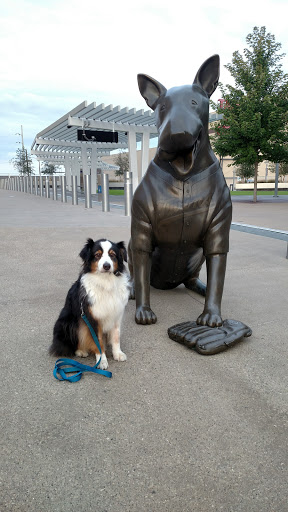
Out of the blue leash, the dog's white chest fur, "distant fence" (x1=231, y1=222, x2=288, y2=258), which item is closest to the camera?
the blue leash

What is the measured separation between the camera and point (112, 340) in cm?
276

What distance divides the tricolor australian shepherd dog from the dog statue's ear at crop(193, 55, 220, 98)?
1.47 metres

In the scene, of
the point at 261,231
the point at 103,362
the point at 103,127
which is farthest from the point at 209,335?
Result: the point at 103,127

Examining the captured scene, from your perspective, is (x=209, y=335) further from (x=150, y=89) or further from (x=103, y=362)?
(x=150, y=89)

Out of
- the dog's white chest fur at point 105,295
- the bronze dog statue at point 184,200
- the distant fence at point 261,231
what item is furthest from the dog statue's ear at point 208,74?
the distant fence at point 261,231

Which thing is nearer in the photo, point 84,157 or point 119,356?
point 119,356

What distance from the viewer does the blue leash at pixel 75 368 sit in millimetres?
2430

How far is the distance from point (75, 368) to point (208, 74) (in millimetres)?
2409

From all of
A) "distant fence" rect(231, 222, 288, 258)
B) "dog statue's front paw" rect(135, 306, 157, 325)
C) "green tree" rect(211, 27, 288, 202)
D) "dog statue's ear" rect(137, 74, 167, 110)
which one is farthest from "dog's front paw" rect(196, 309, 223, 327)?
"green tree" rect(211, 27, 288, 202)

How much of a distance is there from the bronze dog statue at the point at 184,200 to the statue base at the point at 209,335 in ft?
0.31

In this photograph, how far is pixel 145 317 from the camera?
11.0ft

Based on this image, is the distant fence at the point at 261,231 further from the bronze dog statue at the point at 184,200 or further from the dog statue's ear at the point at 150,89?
the dog statue's ear at the point at 150,89

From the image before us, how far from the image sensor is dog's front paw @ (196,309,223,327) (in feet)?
10.0

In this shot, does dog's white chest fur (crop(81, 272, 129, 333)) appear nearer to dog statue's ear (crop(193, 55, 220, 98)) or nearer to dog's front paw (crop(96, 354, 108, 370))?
dog's front paw (crop(96, 354, 108, 370))
